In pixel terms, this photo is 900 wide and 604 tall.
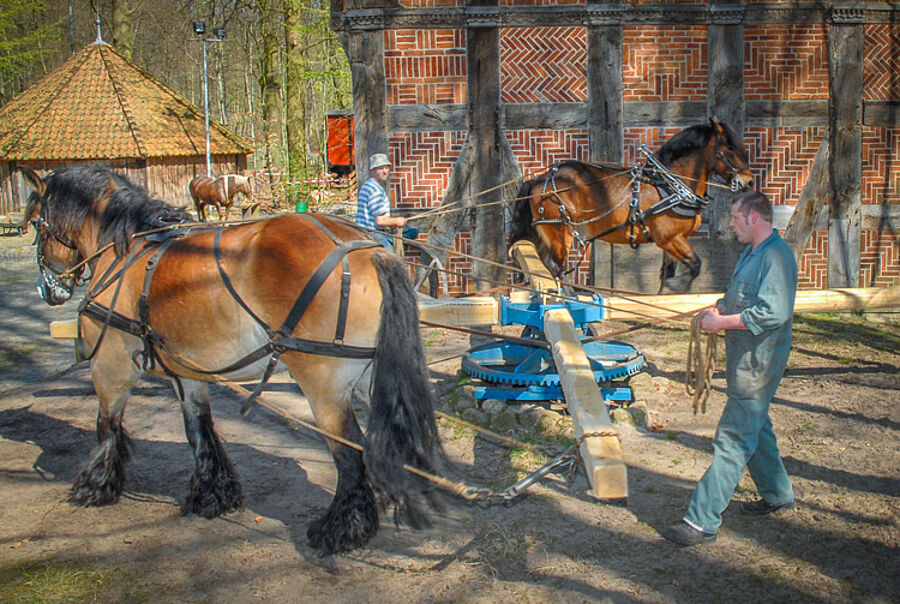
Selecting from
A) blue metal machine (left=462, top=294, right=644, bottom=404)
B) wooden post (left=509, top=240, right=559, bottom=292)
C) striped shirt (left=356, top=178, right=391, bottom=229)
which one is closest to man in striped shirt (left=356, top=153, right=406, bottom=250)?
striped shirt (left=356, top=178, right=391, bottom=229)

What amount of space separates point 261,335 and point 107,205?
1693 millimetres

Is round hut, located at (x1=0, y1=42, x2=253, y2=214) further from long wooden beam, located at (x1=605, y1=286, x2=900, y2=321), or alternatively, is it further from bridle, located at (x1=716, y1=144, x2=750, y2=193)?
long wooden beam, located at (x1=605, y1=286, x2=900, y2=321)

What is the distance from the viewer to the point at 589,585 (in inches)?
151

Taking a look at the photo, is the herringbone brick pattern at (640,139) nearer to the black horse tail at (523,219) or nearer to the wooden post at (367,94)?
the black horse tail at (523,219)

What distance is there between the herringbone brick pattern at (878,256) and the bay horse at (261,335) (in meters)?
8.63

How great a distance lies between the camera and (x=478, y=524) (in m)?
4.57

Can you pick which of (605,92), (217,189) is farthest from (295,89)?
(605,92)

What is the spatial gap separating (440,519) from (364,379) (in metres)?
0.98

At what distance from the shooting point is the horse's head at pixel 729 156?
8.51 metres

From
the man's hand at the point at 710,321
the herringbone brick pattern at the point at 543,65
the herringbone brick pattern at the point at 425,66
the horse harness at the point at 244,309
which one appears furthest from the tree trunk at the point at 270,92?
the man's hand at the point at 710,321

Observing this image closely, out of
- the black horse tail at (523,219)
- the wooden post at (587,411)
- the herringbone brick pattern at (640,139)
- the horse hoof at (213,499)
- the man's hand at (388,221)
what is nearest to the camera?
the wooden post at (587,411)

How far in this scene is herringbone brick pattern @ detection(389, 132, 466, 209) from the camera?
10.2 m

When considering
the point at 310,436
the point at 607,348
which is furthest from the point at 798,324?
the point at 310,436

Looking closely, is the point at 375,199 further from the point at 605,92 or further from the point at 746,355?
the point at 605,92
